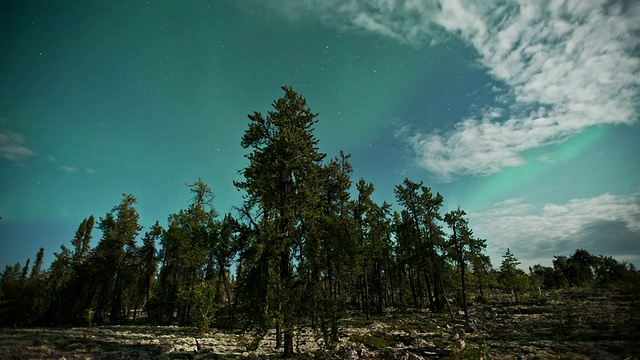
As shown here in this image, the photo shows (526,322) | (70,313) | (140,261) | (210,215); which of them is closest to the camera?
(526,322)

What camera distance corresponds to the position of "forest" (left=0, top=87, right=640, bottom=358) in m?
14.3

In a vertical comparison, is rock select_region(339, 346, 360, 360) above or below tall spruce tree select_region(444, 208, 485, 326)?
below

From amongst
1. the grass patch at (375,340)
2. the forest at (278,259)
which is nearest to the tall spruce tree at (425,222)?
the forest at (278,259)

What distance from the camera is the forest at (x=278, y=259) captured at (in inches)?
562

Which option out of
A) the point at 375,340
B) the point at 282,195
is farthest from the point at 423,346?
the point at 282,195

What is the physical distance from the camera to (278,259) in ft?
49.8

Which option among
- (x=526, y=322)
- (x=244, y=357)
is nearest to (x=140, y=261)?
(x=244, y=357)

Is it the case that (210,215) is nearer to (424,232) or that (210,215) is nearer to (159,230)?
(159,230)

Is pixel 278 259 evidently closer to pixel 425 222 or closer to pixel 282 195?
pixel 282 195

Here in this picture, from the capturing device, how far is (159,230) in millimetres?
42438

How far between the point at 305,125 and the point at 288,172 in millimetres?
3868

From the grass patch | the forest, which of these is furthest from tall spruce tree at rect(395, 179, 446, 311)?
the grass patch

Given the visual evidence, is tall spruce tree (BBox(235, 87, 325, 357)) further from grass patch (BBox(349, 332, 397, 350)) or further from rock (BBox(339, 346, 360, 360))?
grass patch (BBox(349, 332, 397, 350))

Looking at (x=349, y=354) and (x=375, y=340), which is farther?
(x=375, y=340)
